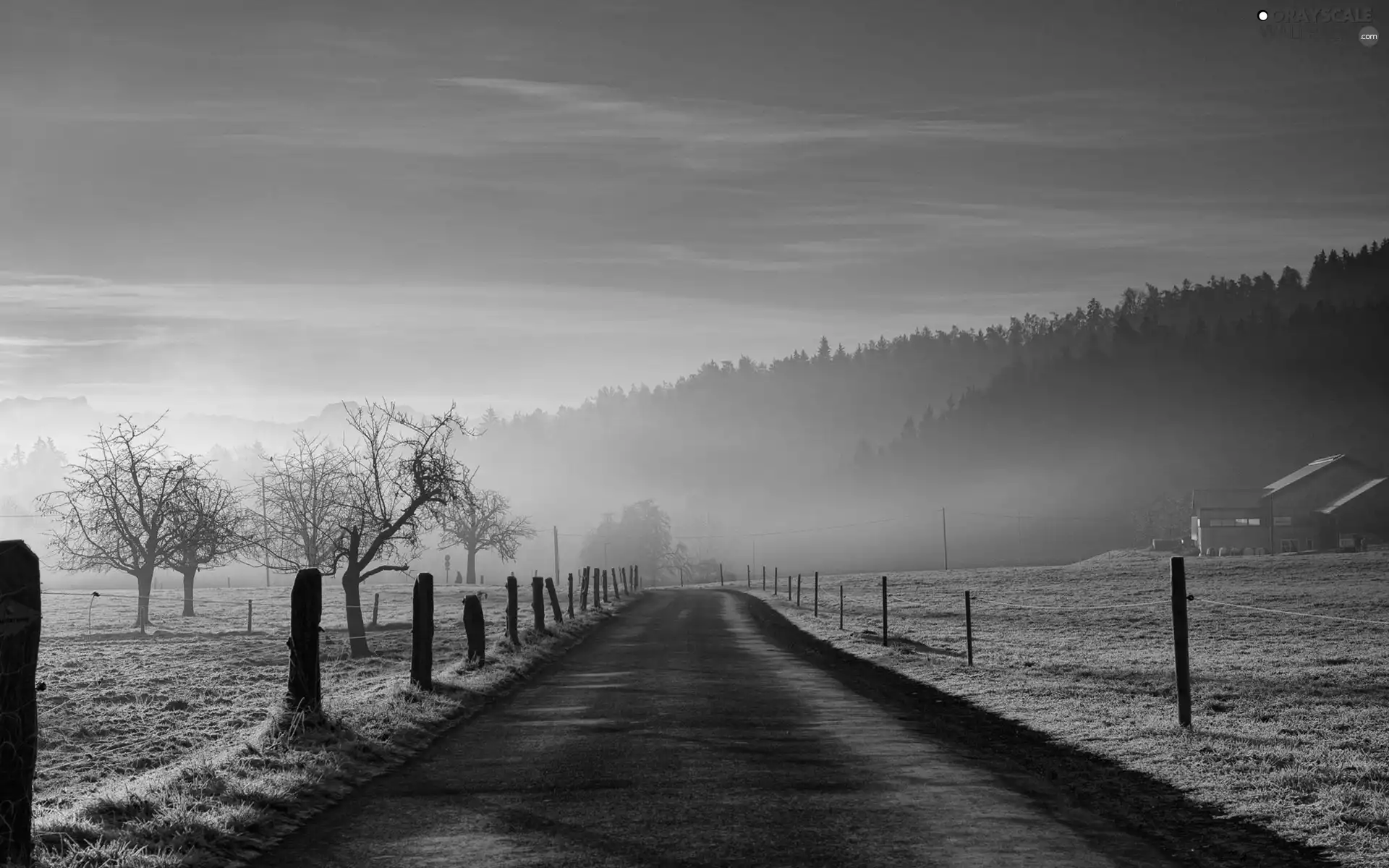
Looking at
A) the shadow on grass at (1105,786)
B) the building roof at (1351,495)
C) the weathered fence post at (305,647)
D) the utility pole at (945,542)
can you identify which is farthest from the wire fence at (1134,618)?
the utility pole at (945,542)

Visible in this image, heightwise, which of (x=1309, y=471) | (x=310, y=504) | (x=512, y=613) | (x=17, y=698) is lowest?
(x=512, y=613)

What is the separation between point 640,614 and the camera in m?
43.2

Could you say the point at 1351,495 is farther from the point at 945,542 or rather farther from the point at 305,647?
the point at 305,647

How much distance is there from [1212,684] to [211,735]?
51.8ft

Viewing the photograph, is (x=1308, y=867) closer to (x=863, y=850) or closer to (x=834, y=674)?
(x=863, y=850)

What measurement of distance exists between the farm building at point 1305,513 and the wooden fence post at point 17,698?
105m

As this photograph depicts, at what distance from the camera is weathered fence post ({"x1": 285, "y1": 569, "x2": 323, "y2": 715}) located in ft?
39.5

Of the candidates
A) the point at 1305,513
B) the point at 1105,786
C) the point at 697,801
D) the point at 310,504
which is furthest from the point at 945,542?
the point at 697,801

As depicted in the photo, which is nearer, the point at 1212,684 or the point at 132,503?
the point at 1212,684

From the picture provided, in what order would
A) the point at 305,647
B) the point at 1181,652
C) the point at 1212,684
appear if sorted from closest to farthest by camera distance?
the point at 305,647, the point at 1181,652, the point at 1212,684

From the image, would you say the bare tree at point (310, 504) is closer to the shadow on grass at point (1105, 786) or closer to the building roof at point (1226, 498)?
the shadow on grass at point (1105, 786)

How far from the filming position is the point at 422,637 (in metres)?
16.1

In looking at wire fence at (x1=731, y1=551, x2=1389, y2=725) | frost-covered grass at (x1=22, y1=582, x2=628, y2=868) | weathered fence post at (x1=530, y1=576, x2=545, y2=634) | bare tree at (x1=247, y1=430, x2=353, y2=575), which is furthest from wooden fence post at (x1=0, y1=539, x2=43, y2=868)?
bare tree at (x1=247, y1=430, x2=353, y2=575)

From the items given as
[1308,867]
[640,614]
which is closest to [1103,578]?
[640,614]
